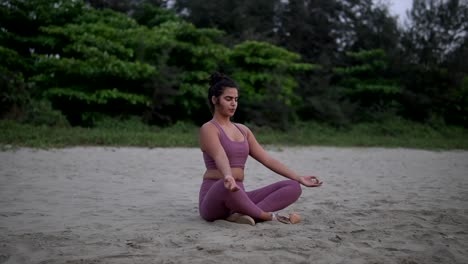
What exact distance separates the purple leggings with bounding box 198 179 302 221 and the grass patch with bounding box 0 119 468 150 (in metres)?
6.02

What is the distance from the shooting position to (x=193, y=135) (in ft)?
39.0

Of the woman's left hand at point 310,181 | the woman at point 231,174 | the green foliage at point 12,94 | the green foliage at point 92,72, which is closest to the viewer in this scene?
the woman at point 231,174

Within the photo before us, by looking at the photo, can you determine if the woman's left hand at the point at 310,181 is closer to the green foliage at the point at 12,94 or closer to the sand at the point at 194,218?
the sand at the point at 194,218

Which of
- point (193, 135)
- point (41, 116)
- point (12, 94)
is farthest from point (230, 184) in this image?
point (12, 94)

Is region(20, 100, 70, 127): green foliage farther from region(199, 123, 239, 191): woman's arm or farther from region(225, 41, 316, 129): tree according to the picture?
region(199, 123, 239, 191): woman's arm

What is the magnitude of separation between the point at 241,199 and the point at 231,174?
0.20m

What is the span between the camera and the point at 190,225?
3.21 meters

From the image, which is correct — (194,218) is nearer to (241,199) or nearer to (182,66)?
(241,199)

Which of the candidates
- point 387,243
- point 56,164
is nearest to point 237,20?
point 56,164

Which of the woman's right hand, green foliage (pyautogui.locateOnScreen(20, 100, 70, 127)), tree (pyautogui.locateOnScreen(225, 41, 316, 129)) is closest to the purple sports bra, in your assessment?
the woman's right hand

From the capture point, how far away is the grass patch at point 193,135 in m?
9.08

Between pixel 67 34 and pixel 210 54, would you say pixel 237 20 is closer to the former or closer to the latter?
pixel 210 54

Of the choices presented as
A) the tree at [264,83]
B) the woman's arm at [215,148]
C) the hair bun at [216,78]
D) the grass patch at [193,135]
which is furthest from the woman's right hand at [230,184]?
the tree at [264,83]

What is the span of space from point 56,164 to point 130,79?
7617mm
